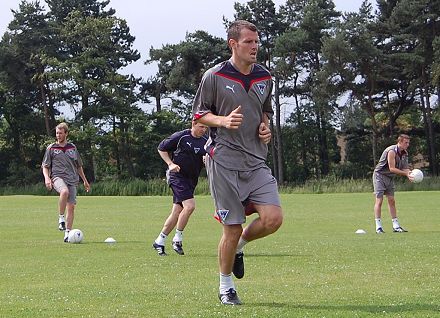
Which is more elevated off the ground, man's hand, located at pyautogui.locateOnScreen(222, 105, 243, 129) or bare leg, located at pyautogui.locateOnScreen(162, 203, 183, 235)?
man's hand, located at pyautogui.locateOnScreen(222, 105, 243, 129)

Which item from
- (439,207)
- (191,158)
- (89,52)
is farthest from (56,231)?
(89,52)

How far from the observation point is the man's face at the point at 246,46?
7.47 meters

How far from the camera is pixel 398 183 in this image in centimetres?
5669

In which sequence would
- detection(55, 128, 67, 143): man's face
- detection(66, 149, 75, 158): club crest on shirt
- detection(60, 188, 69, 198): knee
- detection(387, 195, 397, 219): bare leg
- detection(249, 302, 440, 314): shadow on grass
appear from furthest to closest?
detection(387, 195, 397, 219): bare leg, detection(66, 149, 75, 158): club crest on shirt, detection(60, 188, 69, 198): knee, detection(55, 128, 67, 143): man's face, detection(249, 302, 440, 314): shadow on grass

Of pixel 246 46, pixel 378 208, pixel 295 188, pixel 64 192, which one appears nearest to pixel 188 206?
pixel 64 192

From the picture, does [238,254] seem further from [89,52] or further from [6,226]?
[89,52]

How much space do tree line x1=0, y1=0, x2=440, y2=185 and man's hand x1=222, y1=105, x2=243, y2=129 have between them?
184ft

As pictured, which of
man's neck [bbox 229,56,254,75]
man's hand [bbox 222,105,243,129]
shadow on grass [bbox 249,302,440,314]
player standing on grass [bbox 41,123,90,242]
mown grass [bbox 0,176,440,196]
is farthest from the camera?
mown grass [bbox 0,176,440,196]

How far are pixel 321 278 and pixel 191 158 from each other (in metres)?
4.25

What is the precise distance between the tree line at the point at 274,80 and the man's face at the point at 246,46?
55.7 metres

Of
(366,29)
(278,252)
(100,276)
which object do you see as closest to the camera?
(100,276)

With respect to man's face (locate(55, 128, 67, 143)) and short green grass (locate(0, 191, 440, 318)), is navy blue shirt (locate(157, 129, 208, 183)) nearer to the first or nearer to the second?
short green grass (locate(0, 191, 440, 318))

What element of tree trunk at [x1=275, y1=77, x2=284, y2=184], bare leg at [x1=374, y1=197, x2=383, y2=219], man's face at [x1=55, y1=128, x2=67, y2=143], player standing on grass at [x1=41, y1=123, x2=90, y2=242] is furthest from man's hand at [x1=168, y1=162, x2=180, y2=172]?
tree trunk at [x1=275, y1=77, x2=284, y2=184]

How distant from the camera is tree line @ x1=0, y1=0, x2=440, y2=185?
64.5m
